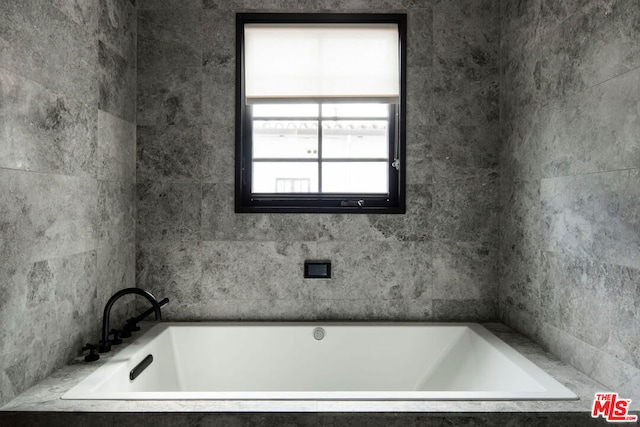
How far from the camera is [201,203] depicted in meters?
2.27

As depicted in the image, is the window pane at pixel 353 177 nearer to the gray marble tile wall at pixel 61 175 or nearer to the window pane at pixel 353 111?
the window pane at pixel 353 111

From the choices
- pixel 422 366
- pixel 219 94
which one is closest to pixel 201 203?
pixel 219 94

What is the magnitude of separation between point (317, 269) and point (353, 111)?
90cm

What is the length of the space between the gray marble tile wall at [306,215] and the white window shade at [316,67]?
0.40 feet

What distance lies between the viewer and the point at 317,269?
2.25m

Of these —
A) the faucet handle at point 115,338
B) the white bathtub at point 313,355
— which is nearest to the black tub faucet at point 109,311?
the faucet handle at point 115,338

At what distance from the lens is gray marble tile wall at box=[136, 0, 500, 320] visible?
2.25 meters

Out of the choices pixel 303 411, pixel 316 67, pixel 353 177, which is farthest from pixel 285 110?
pixel 303 411

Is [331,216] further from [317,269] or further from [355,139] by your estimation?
[355,139]

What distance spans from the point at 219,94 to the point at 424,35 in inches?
45.2

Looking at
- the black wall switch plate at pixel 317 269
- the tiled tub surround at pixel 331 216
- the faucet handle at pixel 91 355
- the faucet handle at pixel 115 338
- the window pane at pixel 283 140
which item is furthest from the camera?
the window pane at pixel 283 140

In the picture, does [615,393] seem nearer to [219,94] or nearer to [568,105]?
[568,105]

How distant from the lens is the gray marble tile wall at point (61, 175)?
1.37 metres

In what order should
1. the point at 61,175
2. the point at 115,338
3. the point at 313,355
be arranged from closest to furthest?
1. the point at 61,175
2. the point at 115,338
3. the point at 313,355
